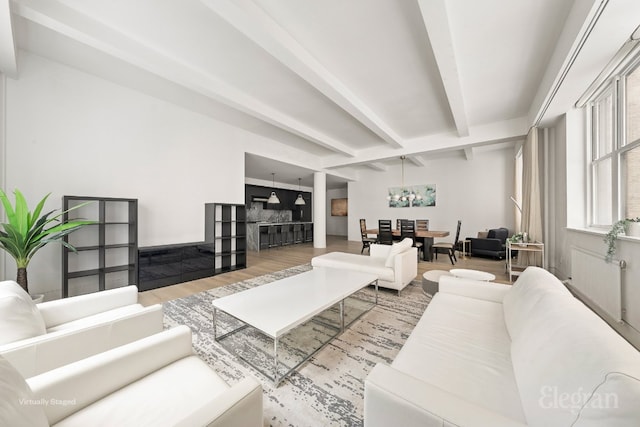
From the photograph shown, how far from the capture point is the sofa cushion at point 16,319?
113 centimetres

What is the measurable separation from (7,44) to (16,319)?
295 centimetres

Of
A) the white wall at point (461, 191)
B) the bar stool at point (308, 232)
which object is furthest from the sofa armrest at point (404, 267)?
the bar stool at point (308, 232)

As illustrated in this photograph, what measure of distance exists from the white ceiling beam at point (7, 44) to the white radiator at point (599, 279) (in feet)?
19.2

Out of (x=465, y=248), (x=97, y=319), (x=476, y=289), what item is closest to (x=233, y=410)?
(x=97, y=319)

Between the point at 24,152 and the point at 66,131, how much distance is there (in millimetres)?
500

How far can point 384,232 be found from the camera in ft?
19.5

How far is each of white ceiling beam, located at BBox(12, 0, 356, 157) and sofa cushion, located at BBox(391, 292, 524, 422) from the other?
3.78m

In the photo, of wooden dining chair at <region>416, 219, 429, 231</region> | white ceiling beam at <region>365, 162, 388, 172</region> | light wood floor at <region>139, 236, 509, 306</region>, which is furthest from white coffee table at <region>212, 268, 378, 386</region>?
white ceiling beam at <region>365, 162, 388, 172</region>

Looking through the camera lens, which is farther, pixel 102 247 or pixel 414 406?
pixel 102 247

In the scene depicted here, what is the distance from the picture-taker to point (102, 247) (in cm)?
326

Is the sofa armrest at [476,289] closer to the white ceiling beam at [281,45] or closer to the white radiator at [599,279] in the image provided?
the white radiator at [599,279]

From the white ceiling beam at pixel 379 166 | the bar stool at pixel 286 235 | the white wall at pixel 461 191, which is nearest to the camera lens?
the white wall at pixel 461 191

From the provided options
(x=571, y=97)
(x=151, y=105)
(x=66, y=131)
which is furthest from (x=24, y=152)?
(x=571, y=97)

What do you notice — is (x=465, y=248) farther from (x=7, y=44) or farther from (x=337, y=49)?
(x=7, y=44)
